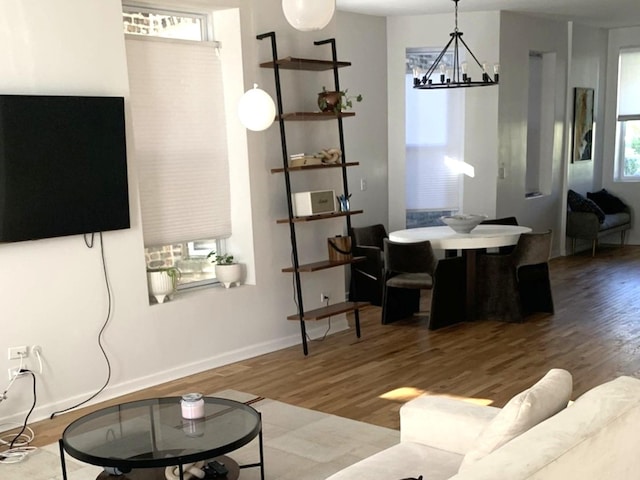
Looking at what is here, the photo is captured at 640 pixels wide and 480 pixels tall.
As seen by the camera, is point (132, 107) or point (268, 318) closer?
A: point (132, 107)

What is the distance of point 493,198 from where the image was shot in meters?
7.81

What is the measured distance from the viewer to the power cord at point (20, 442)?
3.60 meters

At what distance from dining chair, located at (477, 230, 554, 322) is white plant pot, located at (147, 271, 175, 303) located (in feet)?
9.28

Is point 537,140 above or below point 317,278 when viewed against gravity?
above

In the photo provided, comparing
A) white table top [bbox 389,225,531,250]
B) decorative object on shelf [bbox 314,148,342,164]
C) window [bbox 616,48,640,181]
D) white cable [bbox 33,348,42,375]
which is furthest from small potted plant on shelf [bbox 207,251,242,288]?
window [bbox 616,48,640,181]

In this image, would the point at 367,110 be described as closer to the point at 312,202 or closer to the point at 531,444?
the point at 312,202

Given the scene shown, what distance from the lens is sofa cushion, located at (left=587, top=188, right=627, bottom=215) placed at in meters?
9.93

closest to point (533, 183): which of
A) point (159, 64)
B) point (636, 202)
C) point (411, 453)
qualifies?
point (636, 202)

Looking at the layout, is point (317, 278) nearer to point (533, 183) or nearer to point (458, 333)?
point (458, 333)

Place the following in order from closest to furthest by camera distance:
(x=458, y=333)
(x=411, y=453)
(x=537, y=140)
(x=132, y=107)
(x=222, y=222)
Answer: (x=411, y=453) < (x=132, y=107) < (x=222, y=222) < (x=458, y=333) < (x=537, y=140)

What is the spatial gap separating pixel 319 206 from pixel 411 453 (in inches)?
117

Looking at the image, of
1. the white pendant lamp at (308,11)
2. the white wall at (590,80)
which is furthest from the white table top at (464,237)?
the white wall at (590,80)

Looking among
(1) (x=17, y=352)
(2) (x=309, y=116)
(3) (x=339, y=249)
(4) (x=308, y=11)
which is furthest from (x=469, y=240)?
(1) (x=17, y=352)

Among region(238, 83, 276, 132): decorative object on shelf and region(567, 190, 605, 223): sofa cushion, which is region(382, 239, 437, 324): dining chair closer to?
region(238, 83, 276, 132): decorative object on shelf
